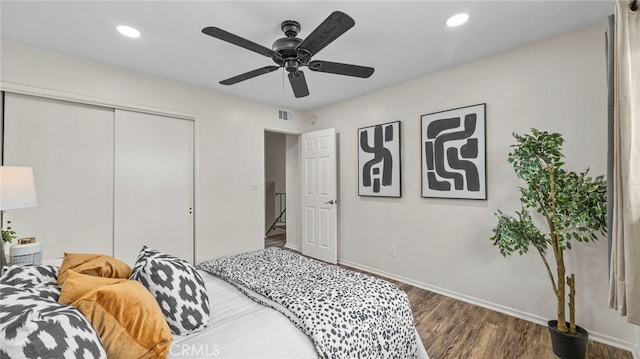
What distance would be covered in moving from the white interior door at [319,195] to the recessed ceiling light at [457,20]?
2.10m

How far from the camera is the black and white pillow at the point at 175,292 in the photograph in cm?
124

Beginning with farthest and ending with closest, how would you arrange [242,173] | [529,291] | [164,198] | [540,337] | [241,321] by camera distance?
[242,173]
[164,198]
[529,291]
[540,337]
[241,321]

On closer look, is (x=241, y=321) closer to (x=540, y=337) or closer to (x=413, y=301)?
(x=413, y=301)

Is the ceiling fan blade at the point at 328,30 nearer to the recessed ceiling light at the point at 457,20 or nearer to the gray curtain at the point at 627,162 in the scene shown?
the recessed ceiling light at the point at 457,20

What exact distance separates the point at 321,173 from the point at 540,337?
2937 mm

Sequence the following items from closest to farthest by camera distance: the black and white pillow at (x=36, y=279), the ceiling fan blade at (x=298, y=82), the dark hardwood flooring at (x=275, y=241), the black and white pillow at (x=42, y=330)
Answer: the black and white pillow at (x=42, y=330)
the black and white pillow at (x=36, y=279)
the ceiling fan blade at (x=298, y=82)
the dark hardwood flooring at (x=275, y=241)

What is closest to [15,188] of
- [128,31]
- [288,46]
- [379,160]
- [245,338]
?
[128,31]

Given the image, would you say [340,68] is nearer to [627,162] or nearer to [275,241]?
[627,162]

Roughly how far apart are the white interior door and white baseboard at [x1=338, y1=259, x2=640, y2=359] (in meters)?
0.39

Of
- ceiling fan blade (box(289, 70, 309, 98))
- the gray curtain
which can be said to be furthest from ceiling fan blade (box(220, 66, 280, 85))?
the gray curtain

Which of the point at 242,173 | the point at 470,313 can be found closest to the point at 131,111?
the point at 242,173

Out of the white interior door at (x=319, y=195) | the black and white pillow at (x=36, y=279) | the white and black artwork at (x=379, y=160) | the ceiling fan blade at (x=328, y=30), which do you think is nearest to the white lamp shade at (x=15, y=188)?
the black and white pillow at (x=36, y=279)

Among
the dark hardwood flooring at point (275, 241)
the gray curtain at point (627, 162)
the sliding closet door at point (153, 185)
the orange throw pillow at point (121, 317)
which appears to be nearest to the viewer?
the orange throw pillow at point (121, 317)

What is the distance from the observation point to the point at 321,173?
13.6 feet
